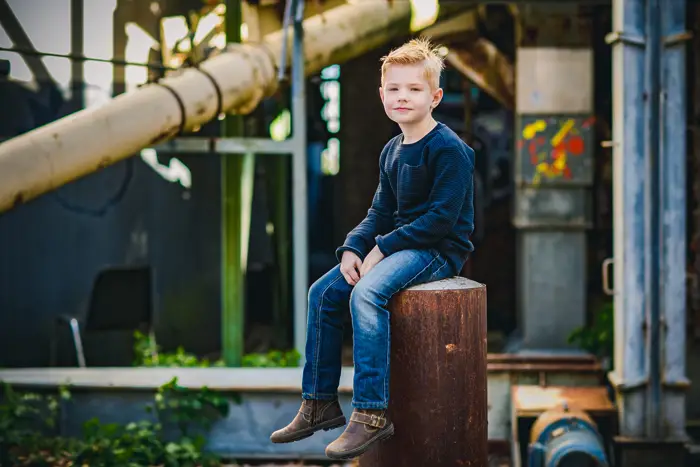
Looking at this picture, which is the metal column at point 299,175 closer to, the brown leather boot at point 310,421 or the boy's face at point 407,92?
the brown leather boot at point 310,421

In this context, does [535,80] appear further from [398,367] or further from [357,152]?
[398,367]

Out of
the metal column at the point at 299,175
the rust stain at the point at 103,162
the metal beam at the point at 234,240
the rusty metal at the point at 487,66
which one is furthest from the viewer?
the rusty metal at the point at 487,66

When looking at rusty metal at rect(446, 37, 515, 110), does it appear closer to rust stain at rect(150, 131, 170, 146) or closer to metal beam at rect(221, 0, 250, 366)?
metal beam at rect(221, 0, 250, 366)

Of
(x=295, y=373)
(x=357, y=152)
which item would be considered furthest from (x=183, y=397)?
(x=357, y=152)

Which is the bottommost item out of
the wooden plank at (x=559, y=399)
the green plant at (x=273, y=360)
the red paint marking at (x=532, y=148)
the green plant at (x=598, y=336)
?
the wooden plank at (x=559, y=399)

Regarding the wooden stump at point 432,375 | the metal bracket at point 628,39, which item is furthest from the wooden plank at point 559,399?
the wooden stump at point 432,375

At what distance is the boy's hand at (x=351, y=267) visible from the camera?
325 centimetres

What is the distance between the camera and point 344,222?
1052 centimetres

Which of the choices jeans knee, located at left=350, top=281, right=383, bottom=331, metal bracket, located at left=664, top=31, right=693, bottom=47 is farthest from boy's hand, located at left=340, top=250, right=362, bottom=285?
metal bracket, located at left=664, top=31, right=693, bottom=47

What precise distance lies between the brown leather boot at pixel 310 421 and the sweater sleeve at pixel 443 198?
67cm

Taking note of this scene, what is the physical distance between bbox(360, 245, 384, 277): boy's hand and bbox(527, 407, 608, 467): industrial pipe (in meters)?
3.16

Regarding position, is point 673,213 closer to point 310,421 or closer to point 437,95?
point 437,95

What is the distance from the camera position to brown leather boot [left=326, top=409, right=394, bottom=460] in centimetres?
303

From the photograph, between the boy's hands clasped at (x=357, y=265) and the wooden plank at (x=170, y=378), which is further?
the wooden plank at (x=170, y=378)
